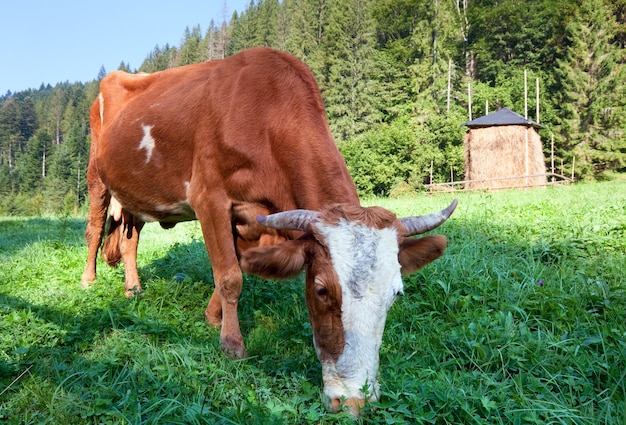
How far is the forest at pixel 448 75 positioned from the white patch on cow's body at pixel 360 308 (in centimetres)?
2672

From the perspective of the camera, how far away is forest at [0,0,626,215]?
36281 millimetres

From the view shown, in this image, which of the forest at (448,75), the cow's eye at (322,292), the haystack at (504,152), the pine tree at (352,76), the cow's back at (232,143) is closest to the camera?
the cow's eye at (322,292)

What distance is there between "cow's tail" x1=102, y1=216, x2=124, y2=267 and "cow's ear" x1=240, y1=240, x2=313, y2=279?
4.11m

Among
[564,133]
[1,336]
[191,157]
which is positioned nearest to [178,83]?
[191,157]

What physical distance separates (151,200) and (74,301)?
1.24m

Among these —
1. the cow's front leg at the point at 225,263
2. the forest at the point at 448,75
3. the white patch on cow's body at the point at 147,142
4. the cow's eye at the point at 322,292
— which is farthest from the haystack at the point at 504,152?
the cow's eye at the point at 322,292

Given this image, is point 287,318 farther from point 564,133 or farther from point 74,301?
point 564,133

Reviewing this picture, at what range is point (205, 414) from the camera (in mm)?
2316

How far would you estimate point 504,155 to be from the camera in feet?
88.8

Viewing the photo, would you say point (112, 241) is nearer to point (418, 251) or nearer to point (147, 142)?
point (147, 142)

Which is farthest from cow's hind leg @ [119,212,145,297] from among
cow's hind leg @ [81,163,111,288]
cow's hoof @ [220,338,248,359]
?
cow's hoof @ [220,338,248,359]

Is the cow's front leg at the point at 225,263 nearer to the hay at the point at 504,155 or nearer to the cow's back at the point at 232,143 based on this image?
the cow's back at the point at 232,143

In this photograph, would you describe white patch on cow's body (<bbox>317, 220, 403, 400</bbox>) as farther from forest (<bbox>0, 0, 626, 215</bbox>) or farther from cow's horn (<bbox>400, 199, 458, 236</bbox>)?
forest (<bbox>0, 0, 626, 215</bbox>)

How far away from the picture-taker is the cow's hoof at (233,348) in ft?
11.0
